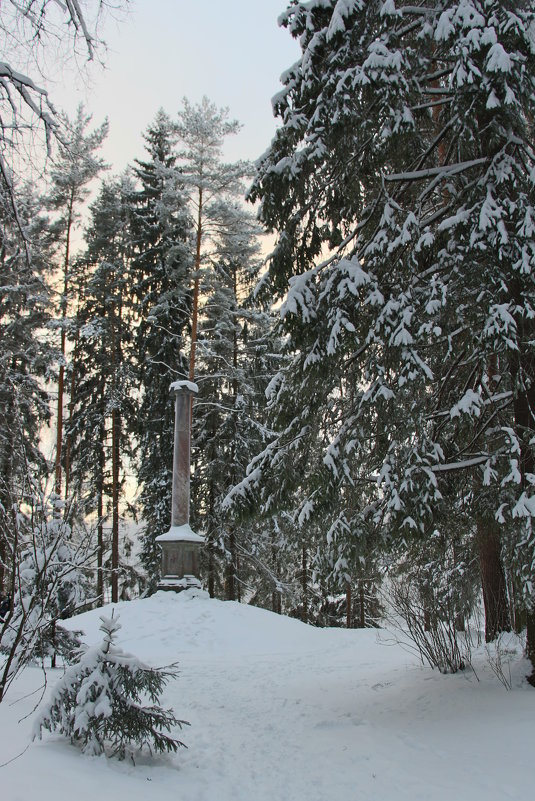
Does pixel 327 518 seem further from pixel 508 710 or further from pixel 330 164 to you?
pixel 330 164

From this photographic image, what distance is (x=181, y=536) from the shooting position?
12.9m

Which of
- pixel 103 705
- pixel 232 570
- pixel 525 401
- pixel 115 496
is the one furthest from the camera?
pixel 115 496

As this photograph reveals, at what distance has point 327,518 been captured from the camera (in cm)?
580

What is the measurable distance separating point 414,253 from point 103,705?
14.3 ft

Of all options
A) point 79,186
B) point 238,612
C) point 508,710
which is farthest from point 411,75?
point 79,186

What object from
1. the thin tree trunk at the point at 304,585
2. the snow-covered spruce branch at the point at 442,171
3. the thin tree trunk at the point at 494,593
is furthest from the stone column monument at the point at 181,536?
the snow-covered spruce branch at the point at 442,171

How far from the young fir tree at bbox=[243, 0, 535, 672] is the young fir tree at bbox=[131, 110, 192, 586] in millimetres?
11224

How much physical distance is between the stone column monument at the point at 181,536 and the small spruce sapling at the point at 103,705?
899 cm

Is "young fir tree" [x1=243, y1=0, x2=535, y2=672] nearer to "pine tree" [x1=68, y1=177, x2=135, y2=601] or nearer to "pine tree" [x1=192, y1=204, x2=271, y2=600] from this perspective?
"pine tree" [x1=192, y1=204, x2=271, y2=600]

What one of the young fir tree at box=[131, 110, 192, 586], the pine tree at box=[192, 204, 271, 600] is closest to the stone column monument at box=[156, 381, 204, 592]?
the pine tree at box=[192, 204, 271, 600]

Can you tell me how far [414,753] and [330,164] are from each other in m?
5.35

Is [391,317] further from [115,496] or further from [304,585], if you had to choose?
[304,585]

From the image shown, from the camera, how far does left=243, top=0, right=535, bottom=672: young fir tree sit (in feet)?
15.5

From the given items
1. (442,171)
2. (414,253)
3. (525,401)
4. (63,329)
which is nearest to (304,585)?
(63,329)
